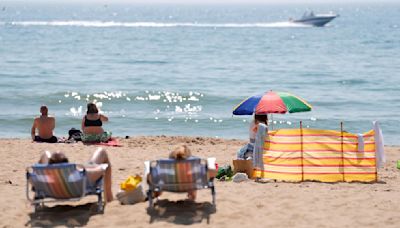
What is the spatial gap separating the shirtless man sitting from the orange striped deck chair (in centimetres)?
453

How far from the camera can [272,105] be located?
36.0 feet

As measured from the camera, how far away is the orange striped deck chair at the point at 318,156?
34.1ft

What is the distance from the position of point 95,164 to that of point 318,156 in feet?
10.6

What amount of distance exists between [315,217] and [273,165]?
7.42 feet

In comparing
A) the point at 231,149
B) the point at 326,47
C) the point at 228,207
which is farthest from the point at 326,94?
the point at 326,47

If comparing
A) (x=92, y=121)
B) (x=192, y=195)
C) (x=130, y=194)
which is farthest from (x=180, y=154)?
(x=92, y=121)

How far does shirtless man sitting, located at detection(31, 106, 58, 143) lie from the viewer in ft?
45.2

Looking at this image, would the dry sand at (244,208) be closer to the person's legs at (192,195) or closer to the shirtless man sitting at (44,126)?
the person's legs at (192,195)

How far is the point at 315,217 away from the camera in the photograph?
8.32 m

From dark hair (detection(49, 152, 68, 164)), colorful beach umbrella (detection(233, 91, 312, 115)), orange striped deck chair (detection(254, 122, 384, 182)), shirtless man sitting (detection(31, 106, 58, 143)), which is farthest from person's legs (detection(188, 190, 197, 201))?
shirtless man sitting (detection(31, 106, 58, 143))

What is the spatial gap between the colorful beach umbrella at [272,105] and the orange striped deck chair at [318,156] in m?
0.36

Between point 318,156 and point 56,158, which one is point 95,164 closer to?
point 56,158

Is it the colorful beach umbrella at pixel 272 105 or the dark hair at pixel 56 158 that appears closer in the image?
the dark hair at pixel 56 158

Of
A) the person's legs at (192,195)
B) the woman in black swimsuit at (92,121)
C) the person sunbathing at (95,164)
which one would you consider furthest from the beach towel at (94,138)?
the person's legs at (192,195)
